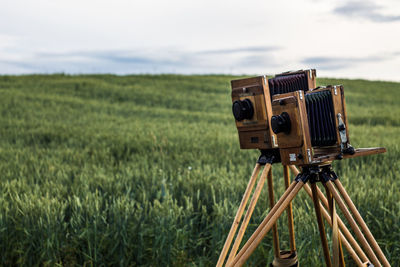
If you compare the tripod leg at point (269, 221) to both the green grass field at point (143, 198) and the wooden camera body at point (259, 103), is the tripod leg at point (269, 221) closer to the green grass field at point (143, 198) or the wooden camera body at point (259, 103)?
the wooden camera body at point (259, 103)

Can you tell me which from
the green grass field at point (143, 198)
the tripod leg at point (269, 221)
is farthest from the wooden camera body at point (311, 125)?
the green grass field at point (143, 198)

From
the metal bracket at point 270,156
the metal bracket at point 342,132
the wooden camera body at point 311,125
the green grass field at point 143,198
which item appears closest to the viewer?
the wooden camera body at point 311,125

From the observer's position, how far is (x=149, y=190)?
5.64 meters

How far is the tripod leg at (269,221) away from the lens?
7.14 ft

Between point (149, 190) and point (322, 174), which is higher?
point (322, 174)

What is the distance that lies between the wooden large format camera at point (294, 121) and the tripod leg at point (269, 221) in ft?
0.56

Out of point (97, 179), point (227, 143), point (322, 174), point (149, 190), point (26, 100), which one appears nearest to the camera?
point (322, 174)

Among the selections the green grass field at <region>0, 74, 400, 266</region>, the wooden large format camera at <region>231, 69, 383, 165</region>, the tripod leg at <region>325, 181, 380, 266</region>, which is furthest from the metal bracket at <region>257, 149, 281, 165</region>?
the green grass field at <region>0, 74, 400, 266</region>

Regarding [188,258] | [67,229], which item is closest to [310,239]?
[188,258]

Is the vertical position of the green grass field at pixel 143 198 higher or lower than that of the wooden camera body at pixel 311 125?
lower

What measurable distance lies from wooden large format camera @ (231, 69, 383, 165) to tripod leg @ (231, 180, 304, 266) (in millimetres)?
170

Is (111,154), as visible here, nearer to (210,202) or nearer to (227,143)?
(227,143)

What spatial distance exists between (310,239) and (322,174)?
1.91m

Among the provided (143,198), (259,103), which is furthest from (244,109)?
(143,198)
